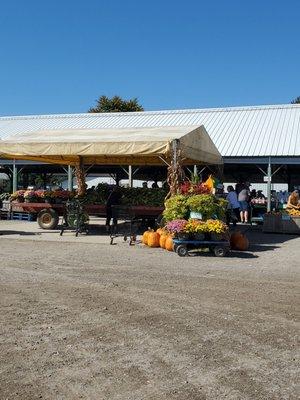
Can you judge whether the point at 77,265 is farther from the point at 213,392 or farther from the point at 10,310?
the point at 213,392

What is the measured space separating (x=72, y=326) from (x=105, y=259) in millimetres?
4745

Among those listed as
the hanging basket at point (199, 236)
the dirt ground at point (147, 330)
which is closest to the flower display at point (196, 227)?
the hanging basket at point (199, 236)

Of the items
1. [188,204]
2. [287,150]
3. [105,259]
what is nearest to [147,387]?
[105,259]

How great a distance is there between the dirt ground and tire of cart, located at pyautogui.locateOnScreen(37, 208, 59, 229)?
6696 mm

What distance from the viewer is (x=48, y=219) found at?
53.7 feet

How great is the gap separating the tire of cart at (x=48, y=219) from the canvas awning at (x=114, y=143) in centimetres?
193

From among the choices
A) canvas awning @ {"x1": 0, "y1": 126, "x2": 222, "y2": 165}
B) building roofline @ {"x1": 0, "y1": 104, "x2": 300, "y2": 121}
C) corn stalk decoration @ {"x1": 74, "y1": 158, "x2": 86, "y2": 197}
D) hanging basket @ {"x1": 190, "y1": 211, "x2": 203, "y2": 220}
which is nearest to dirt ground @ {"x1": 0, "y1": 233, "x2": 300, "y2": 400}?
hanging basket @ {"x1": 190, "y1": 211, "x2": 203, "y2": 220}

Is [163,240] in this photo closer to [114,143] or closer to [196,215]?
[196,215]

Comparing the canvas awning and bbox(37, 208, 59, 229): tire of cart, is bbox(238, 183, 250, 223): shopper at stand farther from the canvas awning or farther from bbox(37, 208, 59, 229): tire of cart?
bbox(37, 208, 59, 229): tire of cart

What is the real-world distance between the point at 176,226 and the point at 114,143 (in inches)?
162

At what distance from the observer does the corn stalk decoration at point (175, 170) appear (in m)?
13.3

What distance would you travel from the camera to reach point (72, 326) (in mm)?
5352

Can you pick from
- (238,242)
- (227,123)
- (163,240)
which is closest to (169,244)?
(163,240)

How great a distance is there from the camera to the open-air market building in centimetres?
2280
